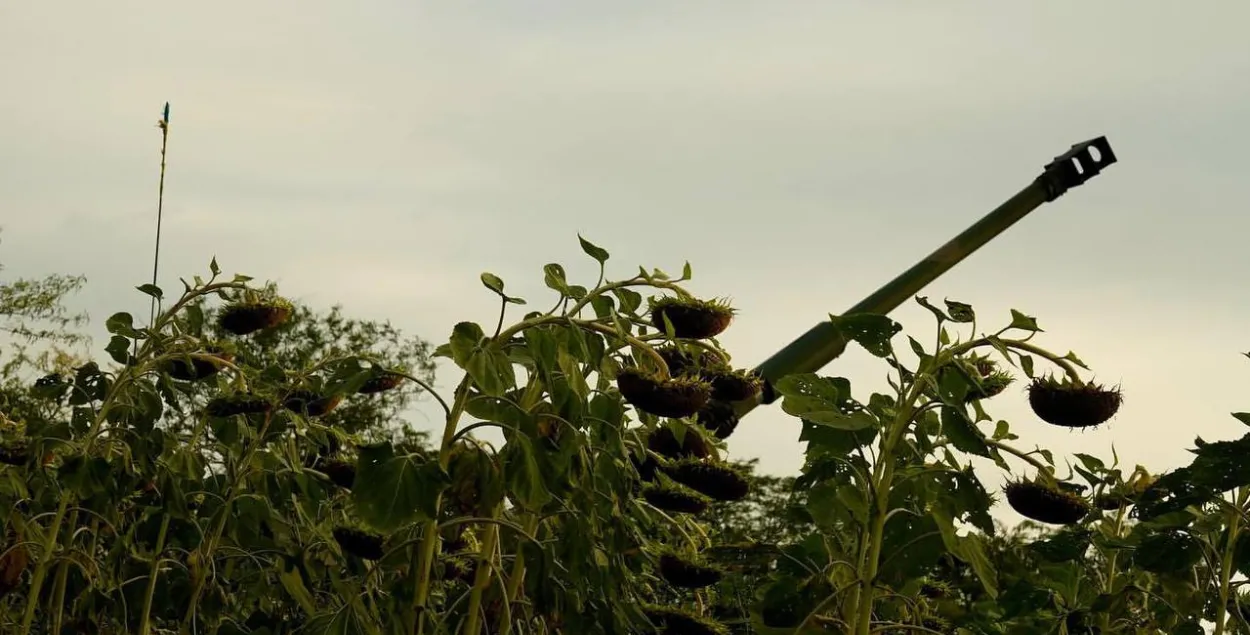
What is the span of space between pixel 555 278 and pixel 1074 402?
4.72ft

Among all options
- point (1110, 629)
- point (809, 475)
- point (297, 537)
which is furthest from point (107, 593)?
point (1110, 629)

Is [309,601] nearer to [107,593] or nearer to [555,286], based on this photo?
[107,593]

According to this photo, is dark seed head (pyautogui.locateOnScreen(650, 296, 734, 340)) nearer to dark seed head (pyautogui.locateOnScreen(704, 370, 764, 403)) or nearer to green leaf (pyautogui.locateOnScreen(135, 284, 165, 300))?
dark seed head (pyautogui.locateOnScreen(704, 370, 764, 403))

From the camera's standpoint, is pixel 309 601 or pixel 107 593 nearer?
pixel 309 601

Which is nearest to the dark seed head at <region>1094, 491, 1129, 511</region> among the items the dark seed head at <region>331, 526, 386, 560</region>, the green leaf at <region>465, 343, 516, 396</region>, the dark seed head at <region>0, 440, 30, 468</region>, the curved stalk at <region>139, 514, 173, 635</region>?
the green leaf at <region>465, 343, 516, 396</region>

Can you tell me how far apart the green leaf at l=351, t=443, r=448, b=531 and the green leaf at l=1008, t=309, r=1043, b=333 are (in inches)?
59.6

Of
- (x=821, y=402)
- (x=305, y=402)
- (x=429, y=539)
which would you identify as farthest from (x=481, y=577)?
(x=305, y=402)

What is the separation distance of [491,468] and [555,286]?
533mm

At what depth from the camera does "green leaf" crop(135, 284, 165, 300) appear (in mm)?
6285

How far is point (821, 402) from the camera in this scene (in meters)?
4.47

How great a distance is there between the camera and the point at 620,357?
5.02 metres

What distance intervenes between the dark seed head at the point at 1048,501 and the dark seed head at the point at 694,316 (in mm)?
940

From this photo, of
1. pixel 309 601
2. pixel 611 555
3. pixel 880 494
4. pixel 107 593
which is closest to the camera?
pixel 880 494

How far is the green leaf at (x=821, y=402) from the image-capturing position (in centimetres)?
438
